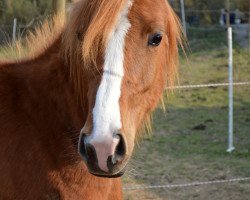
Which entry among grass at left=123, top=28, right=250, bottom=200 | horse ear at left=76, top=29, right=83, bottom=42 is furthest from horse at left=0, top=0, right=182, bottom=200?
grass at left=123, top=28, right=250, bottom=200

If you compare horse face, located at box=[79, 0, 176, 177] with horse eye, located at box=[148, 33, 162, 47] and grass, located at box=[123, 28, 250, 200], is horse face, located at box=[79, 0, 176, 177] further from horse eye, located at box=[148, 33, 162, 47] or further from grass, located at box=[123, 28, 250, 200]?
grass, located at box=[123, 28, 250, 200]

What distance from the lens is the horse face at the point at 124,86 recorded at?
211 centimetres

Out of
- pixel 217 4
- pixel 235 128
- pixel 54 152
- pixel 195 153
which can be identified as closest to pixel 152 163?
pixel 195 153

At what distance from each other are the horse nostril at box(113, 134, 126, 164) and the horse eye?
595 mm

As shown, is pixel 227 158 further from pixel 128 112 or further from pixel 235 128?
pixel 128 112

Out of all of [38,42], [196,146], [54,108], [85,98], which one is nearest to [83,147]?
[85,98]

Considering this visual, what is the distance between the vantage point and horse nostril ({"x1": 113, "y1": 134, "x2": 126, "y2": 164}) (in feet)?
6.97

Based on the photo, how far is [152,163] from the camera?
21.6ft

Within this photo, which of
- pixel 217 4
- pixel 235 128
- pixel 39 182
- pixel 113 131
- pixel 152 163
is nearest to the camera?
pixel 113 131

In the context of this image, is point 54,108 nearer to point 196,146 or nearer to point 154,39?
point 154,39

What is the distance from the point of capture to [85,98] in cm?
255

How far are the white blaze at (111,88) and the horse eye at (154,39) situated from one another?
0.51ft

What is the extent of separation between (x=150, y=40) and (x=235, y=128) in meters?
5.90

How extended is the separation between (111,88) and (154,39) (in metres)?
0.41
